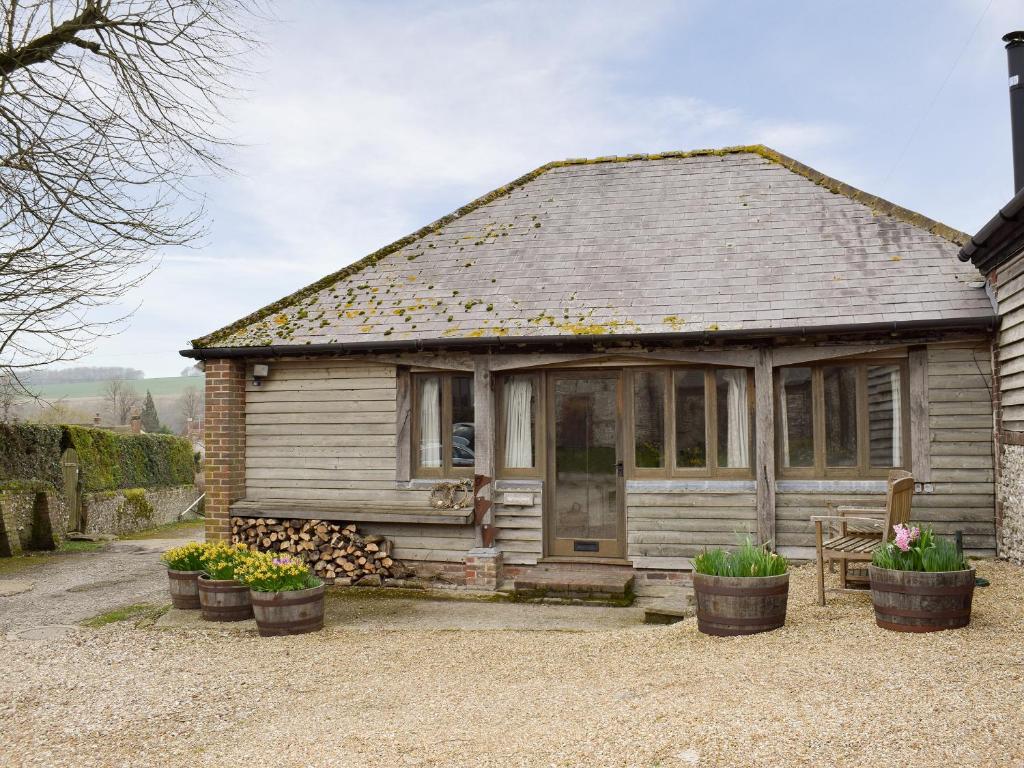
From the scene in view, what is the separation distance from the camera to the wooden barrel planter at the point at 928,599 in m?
5.99

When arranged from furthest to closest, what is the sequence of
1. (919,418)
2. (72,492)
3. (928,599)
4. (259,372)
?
(72,492) < (259,372) < (919,418) < (928,599)

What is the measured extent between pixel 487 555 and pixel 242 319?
15.0ft

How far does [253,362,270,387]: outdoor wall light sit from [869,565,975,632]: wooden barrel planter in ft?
24.8

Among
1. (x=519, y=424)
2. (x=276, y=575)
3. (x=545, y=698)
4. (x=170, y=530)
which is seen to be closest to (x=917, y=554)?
(x=545, y=698)

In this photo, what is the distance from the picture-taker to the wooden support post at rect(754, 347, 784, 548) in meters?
9.28

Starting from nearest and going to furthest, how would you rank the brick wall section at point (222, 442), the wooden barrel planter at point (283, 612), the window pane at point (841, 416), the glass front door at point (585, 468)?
the wooden barrel planter at point (283, 612), the window pane at point (841, 416), the glass front door at point (585, 468), the brick wall section at point (222, 442)

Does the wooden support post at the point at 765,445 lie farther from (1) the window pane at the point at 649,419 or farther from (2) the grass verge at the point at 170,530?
(2) the grass verge at the point at 170,530

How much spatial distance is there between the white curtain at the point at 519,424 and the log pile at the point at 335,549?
73.5 inches

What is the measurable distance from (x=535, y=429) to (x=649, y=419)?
1363 millimetres

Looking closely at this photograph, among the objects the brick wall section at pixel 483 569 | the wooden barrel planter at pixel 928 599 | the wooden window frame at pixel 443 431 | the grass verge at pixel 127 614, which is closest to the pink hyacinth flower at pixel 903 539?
the wooden barrel planter at pixel 928 599

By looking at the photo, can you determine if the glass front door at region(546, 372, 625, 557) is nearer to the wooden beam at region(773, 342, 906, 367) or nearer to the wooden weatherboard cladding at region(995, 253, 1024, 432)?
the wooden beam at region(773, 342, 906, 367)

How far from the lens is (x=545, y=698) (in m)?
5.53

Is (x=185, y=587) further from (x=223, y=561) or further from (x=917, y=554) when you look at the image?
(x=917, y=554)

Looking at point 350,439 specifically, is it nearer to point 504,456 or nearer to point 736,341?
point 504,456
